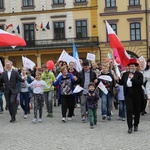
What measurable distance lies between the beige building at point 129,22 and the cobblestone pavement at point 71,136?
27.0 metres

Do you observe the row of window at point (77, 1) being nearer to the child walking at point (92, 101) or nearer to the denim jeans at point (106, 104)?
the denim jeans at point (106, 104)

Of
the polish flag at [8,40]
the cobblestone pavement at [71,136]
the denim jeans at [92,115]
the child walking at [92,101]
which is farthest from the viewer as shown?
the polish flag at [8,40]

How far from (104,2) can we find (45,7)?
6554mm

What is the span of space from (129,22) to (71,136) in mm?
30372

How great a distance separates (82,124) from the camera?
35.0 feet

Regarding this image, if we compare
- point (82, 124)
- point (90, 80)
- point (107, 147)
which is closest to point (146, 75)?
point (90, 80)

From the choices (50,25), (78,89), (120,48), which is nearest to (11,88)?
(78,89)

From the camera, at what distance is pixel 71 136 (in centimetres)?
878

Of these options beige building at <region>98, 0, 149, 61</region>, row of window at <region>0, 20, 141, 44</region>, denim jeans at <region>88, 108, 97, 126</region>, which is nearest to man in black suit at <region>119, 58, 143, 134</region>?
denim jeans at <region>88, 108, 97, 126</region>

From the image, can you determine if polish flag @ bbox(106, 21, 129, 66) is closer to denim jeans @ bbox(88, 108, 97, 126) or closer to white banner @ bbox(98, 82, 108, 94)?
white banner @ bbox(98, 82, 108, 94)

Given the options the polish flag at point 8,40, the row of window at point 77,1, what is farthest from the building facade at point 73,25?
the polish flag at point 8,40

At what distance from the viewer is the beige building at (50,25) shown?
38.6m

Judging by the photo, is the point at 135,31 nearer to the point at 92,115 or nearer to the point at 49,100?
the point at 49,100

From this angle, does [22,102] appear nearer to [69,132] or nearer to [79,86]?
[79,86]
